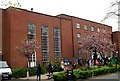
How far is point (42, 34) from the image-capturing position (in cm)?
4469

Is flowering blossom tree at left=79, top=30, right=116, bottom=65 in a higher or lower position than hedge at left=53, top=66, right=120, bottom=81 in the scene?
higher

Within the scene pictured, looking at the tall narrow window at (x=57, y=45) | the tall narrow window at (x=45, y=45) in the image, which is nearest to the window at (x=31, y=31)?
the tall narrow window at (x=45, y=45)

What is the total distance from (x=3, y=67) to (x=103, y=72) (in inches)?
429

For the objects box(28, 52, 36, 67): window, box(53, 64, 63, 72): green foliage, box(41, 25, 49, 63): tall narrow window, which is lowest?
box(53, 64, 63, 72): green foliage

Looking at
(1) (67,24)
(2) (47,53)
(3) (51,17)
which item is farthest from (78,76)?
(1) (67,24)

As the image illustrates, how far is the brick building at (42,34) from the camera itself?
131ft

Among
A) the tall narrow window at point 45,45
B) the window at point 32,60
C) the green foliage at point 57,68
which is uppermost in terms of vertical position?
the tall narrow window at point 45,45

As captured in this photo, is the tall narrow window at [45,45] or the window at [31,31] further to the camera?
the tall narrow window at [45,45]

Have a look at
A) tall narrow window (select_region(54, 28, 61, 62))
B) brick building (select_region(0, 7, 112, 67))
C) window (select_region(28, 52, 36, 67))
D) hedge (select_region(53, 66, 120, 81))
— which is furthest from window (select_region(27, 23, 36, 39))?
hedge (select_region(53, 66, 120, 81))

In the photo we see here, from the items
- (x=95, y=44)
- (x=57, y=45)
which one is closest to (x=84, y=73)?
(x=95, y=44)

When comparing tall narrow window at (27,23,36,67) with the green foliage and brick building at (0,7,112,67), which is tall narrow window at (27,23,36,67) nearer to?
brick building at (0,7,112,67)

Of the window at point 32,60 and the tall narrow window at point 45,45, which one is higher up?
the tall narrow window at point 45,45

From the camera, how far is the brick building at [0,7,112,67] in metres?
39.8

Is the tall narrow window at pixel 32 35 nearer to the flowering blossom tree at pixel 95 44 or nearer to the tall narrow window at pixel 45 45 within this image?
the tall narrow window at pixel 45 45
